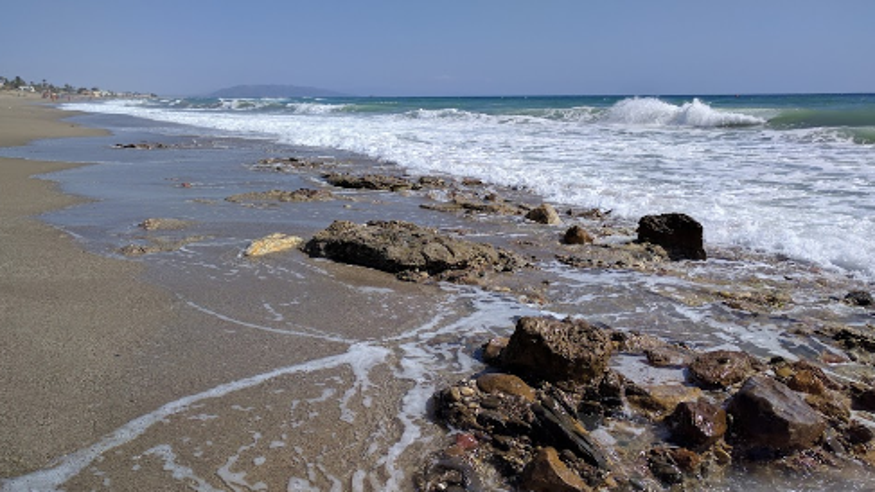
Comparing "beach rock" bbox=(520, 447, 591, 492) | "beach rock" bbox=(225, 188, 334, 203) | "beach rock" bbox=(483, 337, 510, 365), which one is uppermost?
"beach rock" bbox=(225, 188, 334, 203)

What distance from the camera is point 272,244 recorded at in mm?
5586

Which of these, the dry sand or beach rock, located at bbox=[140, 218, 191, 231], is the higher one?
beach rock, located at bbox=[140, 218, 191, 231]

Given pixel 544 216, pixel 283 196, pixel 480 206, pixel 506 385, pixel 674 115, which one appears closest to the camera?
pixel 506 385

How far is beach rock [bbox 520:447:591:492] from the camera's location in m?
2.28

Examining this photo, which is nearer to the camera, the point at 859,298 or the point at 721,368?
the point at 721,368

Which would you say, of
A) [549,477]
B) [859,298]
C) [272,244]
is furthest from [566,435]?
[272,244]

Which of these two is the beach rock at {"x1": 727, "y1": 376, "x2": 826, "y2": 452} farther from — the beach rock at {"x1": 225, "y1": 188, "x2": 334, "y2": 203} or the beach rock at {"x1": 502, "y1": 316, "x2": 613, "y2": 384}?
→ the beach rock at {"x1": 225, "y1": 188, "x2": 334, "y2": 203}

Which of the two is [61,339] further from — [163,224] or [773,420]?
[773,420]

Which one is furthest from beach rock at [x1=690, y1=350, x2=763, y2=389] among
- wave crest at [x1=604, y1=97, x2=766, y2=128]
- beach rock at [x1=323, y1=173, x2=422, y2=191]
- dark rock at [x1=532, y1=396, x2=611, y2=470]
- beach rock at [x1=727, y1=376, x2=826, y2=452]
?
wave crest at [x1=604, y1=97, x2=766, y2=128]

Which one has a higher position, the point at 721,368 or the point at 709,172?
the point at 709,172

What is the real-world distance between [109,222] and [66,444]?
4.58 meters

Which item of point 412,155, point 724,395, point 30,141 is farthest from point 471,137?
point 724,395

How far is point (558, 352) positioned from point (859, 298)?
2784mm

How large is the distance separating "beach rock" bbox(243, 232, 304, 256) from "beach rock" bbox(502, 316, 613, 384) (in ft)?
9.74
